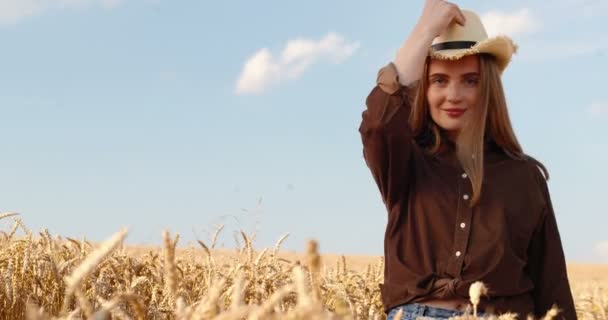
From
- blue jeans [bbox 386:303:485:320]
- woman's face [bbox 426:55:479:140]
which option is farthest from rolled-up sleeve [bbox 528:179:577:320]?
woman's face [bbox 426:55:479:140]

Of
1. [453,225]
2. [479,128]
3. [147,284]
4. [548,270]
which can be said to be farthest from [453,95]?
[147,284]

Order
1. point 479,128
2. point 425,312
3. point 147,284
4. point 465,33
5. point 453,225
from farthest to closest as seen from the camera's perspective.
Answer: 1. point 147,284
2. point 465,33
3. point 479,128
4. point 453,225
5. point 425,312

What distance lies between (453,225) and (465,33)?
797mm

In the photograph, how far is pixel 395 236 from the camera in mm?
3299

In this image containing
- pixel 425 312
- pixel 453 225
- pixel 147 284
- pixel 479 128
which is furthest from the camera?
pixel 147 284

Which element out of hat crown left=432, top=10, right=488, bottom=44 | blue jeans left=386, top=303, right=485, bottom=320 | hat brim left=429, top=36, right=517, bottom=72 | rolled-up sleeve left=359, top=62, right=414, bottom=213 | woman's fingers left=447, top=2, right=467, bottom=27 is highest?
woman's fingers left=447, top=2, right=467, bottom=27

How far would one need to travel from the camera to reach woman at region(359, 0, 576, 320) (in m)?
3.13

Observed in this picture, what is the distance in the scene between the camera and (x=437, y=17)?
3311mm

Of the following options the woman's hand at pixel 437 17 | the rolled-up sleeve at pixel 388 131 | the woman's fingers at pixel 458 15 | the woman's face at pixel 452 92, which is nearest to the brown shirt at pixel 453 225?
the rolled-up sleeve at pixel 388 131

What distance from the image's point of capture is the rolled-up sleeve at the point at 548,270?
332cm

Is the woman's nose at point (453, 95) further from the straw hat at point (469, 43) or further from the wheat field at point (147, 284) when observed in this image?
the wheat field at point (147, 284)

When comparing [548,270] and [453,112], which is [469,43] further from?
[548,270]

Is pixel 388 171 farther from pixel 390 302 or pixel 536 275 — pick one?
pixel 536 275

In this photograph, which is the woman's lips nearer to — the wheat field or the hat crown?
the hat crown
